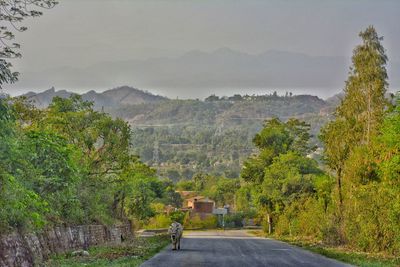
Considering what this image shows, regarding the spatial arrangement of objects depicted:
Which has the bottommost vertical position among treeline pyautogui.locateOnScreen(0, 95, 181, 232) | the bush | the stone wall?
the bush

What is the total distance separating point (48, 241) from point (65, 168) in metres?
3.20

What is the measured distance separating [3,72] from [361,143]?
30178 mm

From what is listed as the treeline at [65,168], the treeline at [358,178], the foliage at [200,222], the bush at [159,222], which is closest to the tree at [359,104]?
the treeline at [358,178]

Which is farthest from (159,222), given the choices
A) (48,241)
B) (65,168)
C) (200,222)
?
(48,241)

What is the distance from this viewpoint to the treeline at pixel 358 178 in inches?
1256

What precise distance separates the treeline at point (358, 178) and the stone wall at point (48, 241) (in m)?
14.6

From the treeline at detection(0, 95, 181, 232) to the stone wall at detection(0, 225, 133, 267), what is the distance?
48 centimetres

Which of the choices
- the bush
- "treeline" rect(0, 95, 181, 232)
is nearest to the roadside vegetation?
"treeline" rect(0, 95, 181, 232)

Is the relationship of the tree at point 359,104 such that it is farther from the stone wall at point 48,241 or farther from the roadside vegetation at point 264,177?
the stone wall at point 48,241

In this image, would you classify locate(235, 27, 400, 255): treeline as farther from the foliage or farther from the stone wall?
the foliage

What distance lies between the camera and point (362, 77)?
43000 millimetres

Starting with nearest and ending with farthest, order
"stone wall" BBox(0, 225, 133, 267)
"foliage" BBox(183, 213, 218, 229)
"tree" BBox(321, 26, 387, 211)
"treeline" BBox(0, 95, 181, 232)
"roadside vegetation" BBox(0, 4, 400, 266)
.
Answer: "stone wall" BBox(0, 225, 133, 267) < "treeline" BBox(0, 95, 181, 232) < "roadside vegetation" BBox(0, 4, 400, 266) < "tree" BBox(321, 26, 387, 211) < "foliage" BBox(183, 213, 218, 229)

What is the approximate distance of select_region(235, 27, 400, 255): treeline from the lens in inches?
1256

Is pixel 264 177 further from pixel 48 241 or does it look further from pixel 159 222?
pixel 48 241
